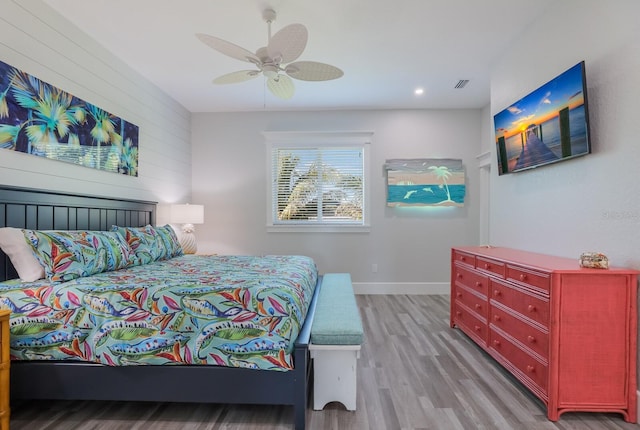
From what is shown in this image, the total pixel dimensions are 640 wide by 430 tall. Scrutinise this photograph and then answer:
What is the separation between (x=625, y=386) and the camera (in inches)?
69.7

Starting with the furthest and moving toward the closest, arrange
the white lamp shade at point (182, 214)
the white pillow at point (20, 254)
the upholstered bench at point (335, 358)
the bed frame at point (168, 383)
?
the white lamp shade at point (182, 214)
the white pillow at point (20, 254)
the upholstered bench at point (335, 358)
the bed frame at point (168, 383)

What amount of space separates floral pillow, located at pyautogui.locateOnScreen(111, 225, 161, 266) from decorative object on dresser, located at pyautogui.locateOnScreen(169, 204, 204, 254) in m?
0.88

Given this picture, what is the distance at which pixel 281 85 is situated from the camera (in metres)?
2.71

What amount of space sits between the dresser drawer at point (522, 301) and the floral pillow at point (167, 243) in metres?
3.04

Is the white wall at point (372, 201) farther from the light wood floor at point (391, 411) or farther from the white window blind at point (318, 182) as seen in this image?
the light wood floor at point (391, 411)

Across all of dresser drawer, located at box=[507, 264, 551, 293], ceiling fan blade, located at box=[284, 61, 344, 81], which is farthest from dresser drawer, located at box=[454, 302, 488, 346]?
ceiling fan blade, located at box=[284, 61, 344, 81]

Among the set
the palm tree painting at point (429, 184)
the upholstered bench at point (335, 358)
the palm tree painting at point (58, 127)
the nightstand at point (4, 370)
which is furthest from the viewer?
the palm tree painting at point (429, 184)

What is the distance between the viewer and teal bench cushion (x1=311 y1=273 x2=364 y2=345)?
1.83 meters

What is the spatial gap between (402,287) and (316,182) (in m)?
2.04

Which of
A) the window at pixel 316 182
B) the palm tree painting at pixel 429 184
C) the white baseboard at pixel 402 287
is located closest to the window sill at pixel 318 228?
Answer: the window at pixel 316 182

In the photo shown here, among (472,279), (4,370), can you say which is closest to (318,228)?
(472,279)

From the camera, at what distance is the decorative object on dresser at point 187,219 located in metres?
3.98

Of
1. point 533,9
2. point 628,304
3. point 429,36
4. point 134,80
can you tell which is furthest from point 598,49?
point 134,80

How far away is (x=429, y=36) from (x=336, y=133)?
2034 mm
